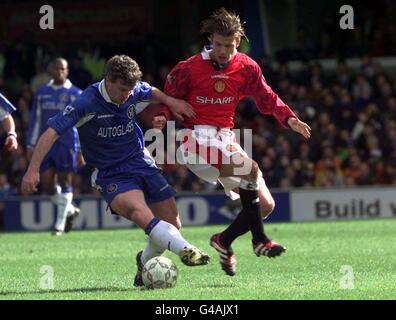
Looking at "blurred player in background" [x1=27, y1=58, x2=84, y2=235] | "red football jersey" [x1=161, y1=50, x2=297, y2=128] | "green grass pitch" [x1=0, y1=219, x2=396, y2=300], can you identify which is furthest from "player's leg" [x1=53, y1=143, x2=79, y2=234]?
"red football jersey" [x1=161, y1=50, x2=297, y2=128]

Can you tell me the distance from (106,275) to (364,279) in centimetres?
229

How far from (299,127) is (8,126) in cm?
304

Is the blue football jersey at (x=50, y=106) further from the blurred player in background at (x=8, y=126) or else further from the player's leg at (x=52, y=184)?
the blurred player in background at (x=8, y=126)

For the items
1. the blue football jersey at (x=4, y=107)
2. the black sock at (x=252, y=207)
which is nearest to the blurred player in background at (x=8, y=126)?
the blue football jersey at (x=4, y=107)

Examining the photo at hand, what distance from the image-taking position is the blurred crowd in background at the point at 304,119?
2017 centimetres

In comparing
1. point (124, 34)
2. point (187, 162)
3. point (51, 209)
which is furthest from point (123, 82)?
point (124, 34)

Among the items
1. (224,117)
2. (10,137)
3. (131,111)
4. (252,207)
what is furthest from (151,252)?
(10,137)

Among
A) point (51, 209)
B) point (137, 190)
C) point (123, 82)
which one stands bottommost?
point (51, 209)

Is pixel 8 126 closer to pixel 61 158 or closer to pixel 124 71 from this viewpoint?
pixel 124 71

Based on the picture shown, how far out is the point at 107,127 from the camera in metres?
8.95

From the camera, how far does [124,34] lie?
24234mm

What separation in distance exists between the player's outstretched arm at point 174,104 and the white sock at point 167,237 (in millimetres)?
1129
